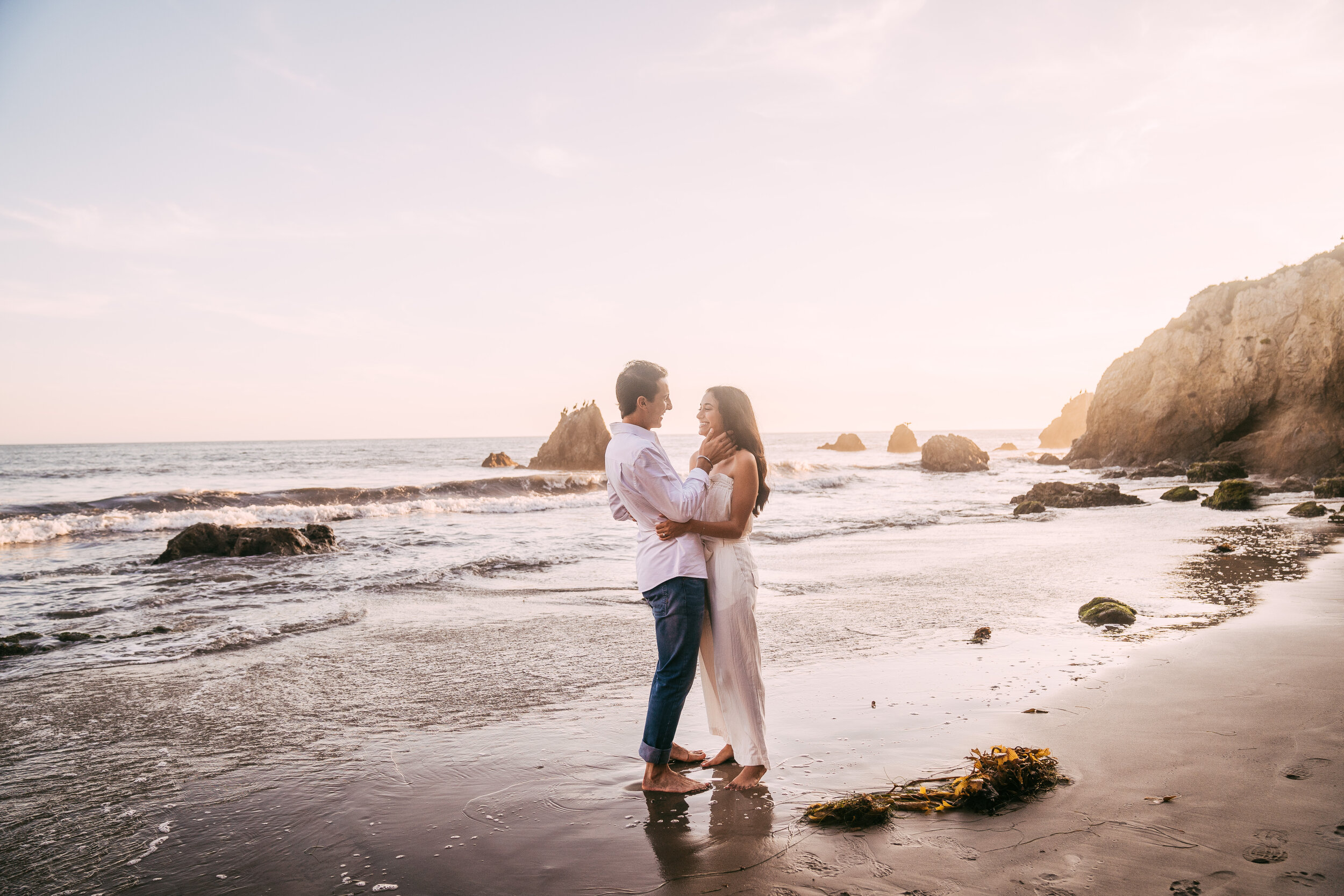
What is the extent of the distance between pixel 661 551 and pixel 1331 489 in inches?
878

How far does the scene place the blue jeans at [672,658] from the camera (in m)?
3.71

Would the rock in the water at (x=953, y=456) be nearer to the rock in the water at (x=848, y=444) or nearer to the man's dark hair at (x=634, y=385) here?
the rock in the water at (x=848, y=444)

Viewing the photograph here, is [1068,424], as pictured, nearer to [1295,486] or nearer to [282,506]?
[1295,486]

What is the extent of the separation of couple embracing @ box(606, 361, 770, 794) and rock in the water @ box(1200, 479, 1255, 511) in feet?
58.5

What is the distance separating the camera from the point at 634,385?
383 centimetres

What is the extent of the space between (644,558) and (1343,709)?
4.10 m

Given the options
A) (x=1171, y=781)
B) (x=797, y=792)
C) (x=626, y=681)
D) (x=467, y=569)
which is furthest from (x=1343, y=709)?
(x=467, y=569)

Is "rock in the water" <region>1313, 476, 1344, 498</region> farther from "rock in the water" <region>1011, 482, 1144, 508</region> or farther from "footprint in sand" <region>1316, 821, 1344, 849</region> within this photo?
"footprint in sand" <region>1316, 821, 1344, 849</region>

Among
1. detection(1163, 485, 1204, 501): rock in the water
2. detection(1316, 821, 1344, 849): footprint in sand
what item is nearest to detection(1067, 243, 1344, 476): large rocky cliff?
detection(1163, 485, 1204, 501): rock in the water

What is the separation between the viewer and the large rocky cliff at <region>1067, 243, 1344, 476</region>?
1049 inches

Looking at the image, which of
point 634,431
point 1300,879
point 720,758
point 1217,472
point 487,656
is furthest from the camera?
point 1217,472

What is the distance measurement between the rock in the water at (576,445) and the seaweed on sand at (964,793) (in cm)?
3777

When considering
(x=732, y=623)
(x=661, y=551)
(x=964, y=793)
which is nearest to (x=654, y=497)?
(x=661, y=551)

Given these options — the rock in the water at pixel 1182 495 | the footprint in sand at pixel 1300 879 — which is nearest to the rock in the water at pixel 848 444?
the rock in the water at pixel 1182 495
